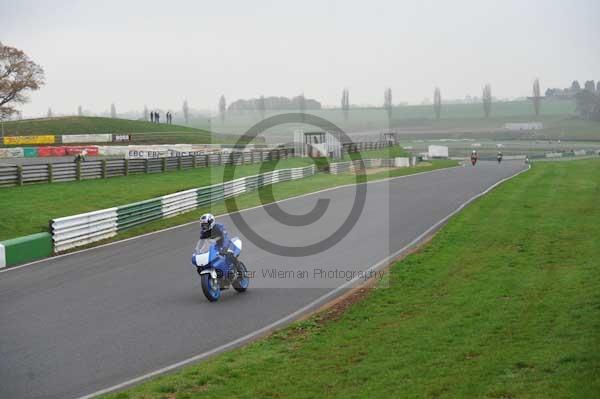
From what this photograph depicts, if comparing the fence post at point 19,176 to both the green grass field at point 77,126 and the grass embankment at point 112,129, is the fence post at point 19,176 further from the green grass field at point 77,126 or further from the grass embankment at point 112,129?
the green grass field at point 77,126

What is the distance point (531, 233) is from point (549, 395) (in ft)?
49.0

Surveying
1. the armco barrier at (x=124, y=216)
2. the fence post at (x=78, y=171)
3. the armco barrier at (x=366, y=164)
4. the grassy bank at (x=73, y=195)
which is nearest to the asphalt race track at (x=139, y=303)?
the armco barrier at (x=124, y=216)

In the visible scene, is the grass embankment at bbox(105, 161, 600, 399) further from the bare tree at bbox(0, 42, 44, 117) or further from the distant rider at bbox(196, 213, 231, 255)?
the bare tree at bbox(0, 42, 44, 117)

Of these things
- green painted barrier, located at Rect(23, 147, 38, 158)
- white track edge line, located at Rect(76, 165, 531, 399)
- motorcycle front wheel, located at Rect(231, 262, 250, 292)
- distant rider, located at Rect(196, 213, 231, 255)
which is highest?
green painted barrier, located at Rect(23, 147, 38, 158)

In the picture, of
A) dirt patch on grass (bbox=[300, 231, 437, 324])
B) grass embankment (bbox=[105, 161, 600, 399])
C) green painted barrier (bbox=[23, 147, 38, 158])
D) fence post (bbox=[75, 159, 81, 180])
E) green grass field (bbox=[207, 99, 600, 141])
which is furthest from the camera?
green grass field (bbox=[207, 99, 600, 141])

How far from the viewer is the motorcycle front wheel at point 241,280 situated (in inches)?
578

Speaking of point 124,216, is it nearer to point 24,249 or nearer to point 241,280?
point 24,249

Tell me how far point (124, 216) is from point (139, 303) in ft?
34.7

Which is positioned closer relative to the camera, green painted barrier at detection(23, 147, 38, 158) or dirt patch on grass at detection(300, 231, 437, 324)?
dirt patch on grass at detection(300, 231, 437, 324)

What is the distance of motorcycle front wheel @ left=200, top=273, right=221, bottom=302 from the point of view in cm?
1365

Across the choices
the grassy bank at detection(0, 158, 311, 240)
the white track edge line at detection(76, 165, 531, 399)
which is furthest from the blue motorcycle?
the grassy bank at detection(0, 158, 311, 240)

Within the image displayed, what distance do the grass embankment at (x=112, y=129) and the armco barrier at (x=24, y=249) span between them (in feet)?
181

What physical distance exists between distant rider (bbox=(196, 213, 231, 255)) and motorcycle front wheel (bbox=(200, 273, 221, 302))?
22.0 inches

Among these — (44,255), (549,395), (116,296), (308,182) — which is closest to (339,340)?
(549,395)
